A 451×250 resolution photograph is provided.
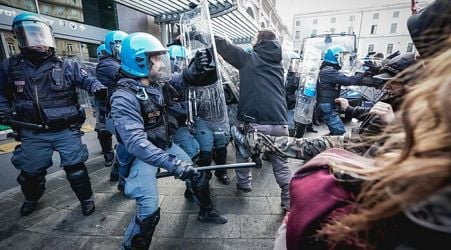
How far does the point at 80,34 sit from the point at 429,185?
918 cm

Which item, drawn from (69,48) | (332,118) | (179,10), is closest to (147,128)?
(332,118)

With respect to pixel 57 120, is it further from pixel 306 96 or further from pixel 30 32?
pixel 306 96

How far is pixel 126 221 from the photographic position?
9.06 ft

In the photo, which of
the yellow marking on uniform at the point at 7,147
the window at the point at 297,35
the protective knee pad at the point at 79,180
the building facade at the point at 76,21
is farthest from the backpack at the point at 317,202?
the window at the point at 297,35

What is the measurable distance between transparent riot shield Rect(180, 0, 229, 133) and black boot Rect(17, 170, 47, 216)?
77.1 inches

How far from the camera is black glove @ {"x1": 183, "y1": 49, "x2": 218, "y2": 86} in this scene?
2467 mm

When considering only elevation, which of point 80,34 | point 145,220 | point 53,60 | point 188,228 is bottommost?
point 188,228

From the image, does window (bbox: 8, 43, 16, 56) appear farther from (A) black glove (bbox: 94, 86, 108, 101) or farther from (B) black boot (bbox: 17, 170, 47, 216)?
(A) black glove (bbox: 94, 86, 108, 101)

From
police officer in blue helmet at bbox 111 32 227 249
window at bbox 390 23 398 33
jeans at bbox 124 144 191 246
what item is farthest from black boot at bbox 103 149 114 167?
window at bbox 390 23 398 33

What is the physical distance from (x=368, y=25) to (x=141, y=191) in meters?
57.3

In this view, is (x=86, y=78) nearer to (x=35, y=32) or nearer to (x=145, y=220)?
(x=35, y=32)

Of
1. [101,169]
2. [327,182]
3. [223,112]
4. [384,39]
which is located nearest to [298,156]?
[327,182]

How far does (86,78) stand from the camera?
114 inches

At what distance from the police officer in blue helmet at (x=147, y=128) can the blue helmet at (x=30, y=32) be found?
116 centimetres
